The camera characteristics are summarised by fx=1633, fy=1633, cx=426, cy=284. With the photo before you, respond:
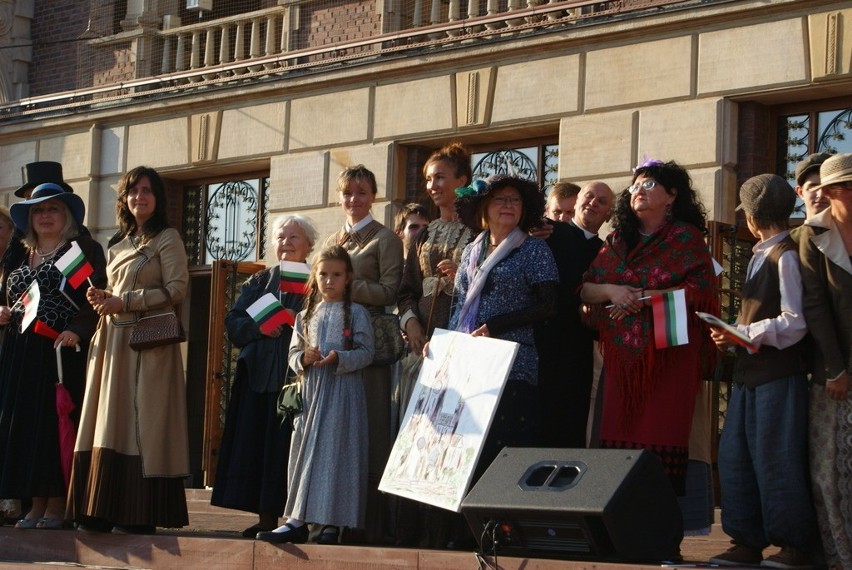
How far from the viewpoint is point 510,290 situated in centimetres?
747

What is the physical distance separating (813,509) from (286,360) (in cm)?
313

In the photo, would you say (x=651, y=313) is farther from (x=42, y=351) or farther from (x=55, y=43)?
(x=55, y=43)

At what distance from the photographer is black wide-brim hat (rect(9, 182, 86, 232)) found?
30.5 ft

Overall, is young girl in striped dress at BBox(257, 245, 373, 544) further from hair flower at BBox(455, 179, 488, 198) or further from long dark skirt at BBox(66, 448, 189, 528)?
long dark skirt at BBox(66, 448, 189, 528)

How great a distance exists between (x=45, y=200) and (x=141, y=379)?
4.19ft

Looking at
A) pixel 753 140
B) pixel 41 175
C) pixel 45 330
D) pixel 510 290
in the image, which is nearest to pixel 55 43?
pixel 41 175

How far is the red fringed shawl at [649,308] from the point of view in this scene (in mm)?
7234

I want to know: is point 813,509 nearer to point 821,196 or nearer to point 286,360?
point 821,196

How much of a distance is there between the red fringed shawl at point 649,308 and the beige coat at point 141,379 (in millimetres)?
2566

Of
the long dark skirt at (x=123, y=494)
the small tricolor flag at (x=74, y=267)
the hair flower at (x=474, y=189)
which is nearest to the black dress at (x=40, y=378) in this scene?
the small tricolor flag at (x=74, y=267)

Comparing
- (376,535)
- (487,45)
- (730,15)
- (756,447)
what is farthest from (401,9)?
(756,447)

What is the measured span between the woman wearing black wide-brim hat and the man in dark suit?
9.38 feet

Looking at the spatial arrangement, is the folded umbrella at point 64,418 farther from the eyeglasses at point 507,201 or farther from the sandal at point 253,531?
the eyeglasses at point 507,201

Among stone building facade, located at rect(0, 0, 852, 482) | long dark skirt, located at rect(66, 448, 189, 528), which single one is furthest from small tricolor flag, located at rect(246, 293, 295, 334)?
stone building facade, located at rect(0, 0, 852, 482)
